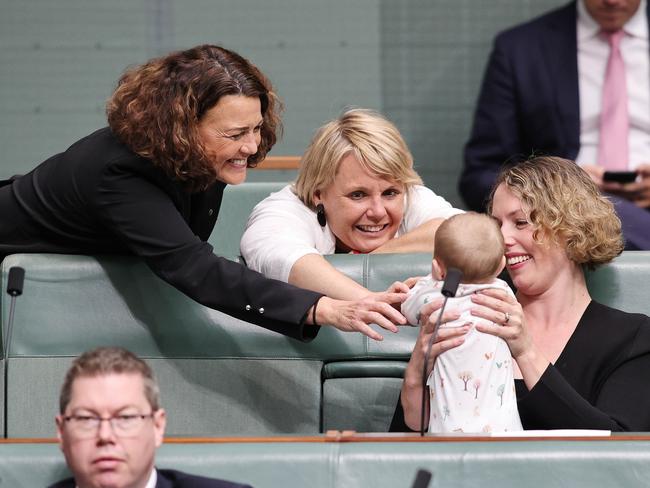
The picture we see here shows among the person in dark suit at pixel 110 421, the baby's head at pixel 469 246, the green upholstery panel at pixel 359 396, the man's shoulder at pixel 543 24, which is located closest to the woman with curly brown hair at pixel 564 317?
the baby's head at pixel 469 246

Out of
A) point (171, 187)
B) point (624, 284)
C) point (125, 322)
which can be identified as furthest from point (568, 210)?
point (125, 322)

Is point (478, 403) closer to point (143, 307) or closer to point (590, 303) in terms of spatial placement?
point (590, 303)

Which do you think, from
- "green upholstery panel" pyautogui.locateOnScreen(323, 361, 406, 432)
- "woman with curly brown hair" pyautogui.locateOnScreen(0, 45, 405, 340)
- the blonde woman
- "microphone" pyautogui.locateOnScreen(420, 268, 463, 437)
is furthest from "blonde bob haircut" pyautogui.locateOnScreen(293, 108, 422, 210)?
"microphone" pyautogui.locateOnScreen(420, 268, 463, 437)

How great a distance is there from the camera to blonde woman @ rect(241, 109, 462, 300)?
290 centimetres

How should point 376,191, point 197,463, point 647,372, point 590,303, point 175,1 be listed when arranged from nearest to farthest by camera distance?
1. point 197,463
2. point 647,372
3. point 590,303
4. point 376,191
5. point 175,1

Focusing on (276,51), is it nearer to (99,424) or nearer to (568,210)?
(568,210)

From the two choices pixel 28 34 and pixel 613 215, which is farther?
pixel 28 34

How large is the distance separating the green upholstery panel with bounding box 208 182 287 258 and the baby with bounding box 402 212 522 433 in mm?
1381

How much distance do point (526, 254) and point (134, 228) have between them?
769 millimetres

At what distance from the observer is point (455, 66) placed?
4828 mm

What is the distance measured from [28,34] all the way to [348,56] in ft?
3.82

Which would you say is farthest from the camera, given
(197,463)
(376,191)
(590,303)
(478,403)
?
(376,191)

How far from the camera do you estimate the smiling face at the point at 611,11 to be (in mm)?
4180

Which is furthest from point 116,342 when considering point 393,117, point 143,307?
point 393,117
